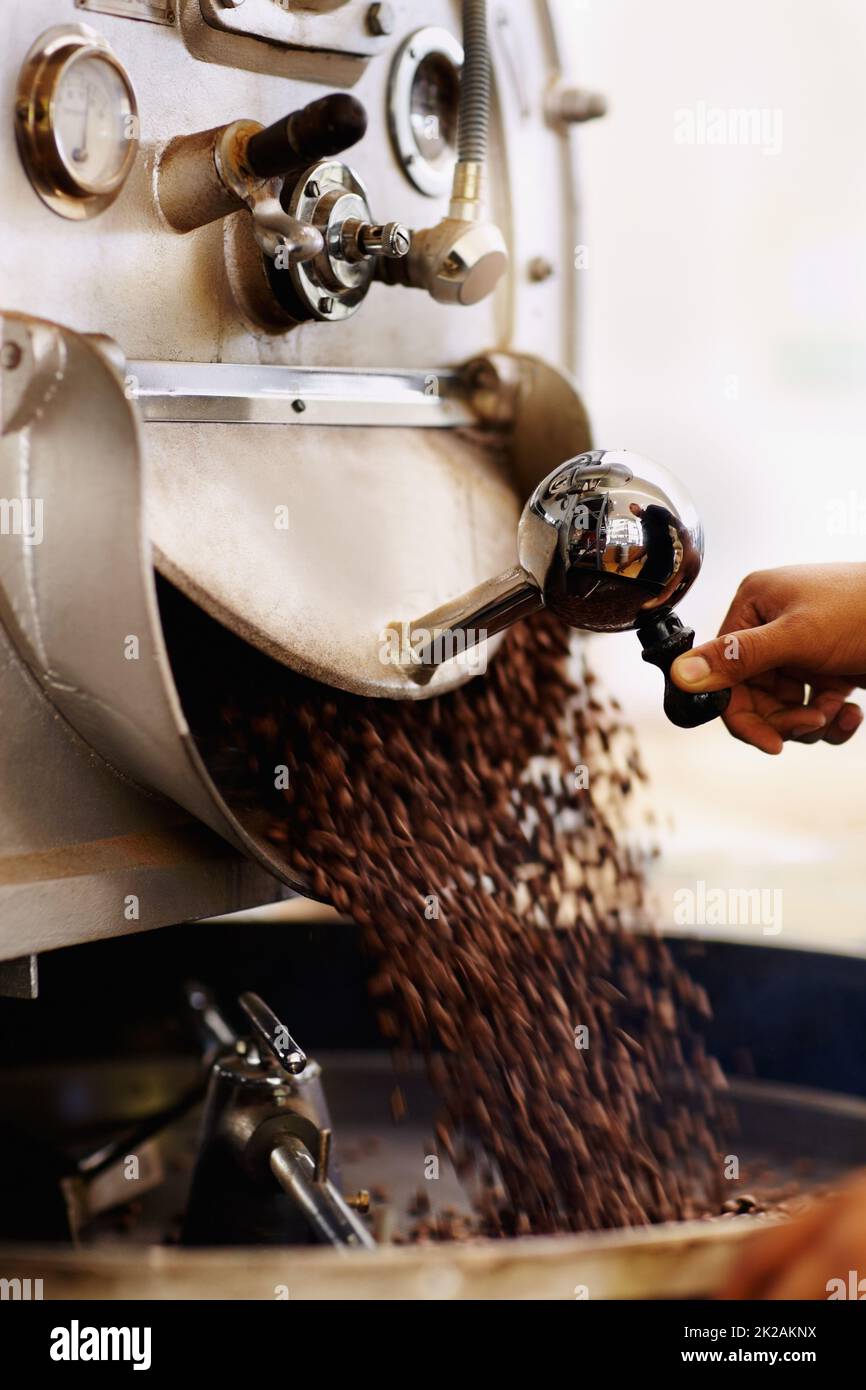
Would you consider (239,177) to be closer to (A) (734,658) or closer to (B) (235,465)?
(B) (235,465)

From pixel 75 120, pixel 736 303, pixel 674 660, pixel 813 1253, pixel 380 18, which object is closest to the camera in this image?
pixel 813 1253

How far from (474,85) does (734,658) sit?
0.54 m

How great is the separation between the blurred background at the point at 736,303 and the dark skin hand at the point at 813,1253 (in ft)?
8.33

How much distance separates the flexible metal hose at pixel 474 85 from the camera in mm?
1134

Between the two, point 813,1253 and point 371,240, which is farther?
point 371,240

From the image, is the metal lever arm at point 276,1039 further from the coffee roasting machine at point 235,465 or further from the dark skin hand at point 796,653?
the dark skin hand at point 796,653

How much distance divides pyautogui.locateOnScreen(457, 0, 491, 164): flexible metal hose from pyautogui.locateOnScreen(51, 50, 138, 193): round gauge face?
32 cm

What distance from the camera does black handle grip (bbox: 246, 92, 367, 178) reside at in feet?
2.88

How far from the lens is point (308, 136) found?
2.93ft

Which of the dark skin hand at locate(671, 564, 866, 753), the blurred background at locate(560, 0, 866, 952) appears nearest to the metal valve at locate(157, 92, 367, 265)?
the dark skin hand at locate(671, 564, 866, 753)

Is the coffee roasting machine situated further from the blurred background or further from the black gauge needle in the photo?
the blurred background

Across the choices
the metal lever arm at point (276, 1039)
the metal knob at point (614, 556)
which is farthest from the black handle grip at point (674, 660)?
the metal lever arm at point (276, 1039)

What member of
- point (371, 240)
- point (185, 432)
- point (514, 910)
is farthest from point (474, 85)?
point (514, 910)
